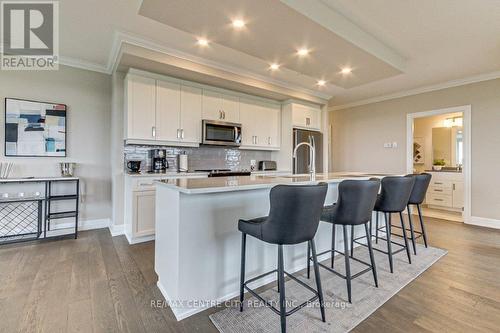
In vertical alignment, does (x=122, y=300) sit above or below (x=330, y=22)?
below

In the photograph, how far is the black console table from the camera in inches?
124

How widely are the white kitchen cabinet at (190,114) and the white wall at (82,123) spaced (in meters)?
1.25

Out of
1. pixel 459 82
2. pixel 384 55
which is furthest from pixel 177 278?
pixel 459 82

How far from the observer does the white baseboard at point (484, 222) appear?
157 inches

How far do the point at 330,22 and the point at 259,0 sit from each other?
2.82 ft

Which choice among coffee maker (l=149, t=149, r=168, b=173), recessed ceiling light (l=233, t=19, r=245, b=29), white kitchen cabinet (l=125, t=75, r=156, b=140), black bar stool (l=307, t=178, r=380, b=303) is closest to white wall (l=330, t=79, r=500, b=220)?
black bar stool (l=307, t=178, r=380, b=303)

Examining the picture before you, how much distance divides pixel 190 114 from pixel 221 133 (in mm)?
610

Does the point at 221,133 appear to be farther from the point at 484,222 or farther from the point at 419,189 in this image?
the point at 484,222

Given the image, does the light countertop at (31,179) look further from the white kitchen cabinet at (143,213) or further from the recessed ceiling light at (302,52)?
the recessed ceiling light at (302,52)

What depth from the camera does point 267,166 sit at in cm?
485

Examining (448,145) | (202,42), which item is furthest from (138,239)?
(448,145)

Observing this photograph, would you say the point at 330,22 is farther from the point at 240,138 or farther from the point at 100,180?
the point at 100,180

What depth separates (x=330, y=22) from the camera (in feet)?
7.91

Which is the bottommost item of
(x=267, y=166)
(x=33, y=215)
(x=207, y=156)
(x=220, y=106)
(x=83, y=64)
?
(x=33, y=215)
